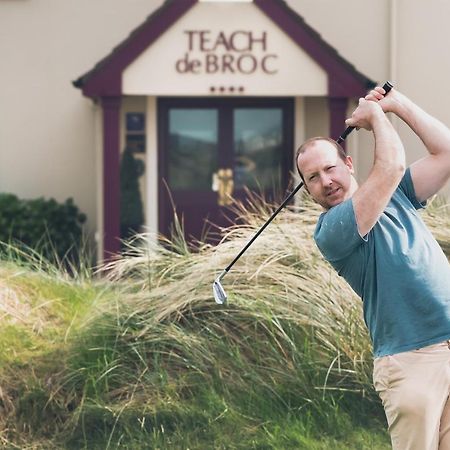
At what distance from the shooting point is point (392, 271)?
3.58 m

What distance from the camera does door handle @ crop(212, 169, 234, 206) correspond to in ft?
42.6

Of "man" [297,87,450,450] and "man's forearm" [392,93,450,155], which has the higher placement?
"man's forearm" [392,93,450,155]

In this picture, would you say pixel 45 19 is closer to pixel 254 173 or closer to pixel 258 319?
pixel 254 173

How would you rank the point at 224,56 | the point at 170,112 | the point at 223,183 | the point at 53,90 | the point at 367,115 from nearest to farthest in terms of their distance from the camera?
the point at 367,115
the point at 224,56
the point at 223,183
the point at 170,112
the point at 53,90

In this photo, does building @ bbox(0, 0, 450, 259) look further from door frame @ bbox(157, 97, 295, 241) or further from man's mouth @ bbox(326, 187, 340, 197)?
man's mouth @ bbox(326, 187, 340, 197)

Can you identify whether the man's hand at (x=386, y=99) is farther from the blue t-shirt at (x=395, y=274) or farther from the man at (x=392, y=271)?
the blue t-shirt at (x=395, y=274)

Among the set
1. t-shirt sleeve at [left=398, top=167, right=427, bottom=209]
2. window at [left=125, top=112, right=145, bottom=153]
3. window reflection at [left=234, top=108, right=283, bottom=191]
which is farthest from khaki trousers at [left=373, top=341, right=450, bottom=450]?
window at [left=125, top=112, right=145, bottom=153]

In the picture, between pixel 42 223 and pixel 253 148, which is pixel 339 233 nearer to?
pixel 42 223

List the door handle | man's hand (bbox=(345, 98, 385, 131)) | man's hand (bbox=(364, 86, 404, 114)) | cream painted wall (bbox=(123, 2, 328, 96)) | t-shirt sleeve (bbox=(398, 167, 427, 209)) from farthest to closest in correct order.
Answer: the door handle < cream painted wall (bbox=(123, 2, 328, 96)) < t-shirt sleeve (bbox=(398, 167, 427, 209)) < man's hand (bbox=(364, 86, 404, 114)) < man's hand (bbox=(345, 98, 385, 131))

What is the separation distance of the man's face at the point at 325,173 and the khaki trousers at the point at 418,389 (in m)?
0.56

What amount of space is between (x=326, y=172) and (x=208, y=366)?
2513mm

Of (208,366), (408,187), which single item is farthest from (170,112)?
(408,187)

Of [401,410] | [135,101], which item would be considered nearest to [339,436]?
[401,410]

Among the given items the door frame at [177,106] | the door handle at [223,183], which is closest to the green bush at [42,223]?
the door frame at [177,106]
